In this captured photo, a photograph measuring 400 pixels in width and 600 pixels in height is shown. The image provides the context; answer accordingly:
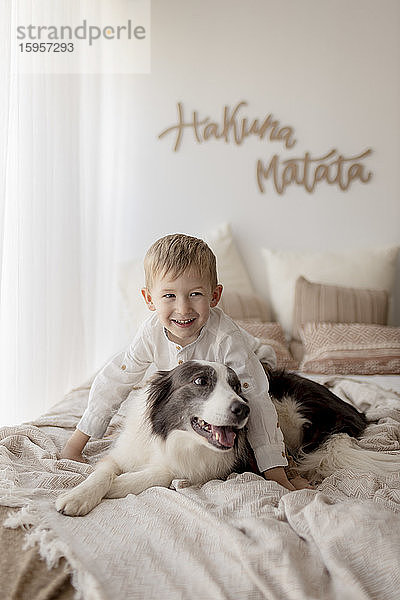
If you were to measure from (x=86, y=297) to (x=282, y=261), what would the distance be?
109 centimetres

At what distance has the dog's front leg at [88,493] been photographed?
1.25 meters

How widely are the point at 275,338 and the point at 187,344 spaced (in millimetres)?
1613

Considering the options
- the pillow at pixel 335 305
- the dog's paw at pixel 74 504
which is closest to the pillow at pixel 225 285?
the pillow at pixel 335 305

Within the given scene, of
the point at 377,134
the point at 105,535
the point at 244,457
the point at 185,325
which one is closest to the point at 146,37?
the point at 377,134

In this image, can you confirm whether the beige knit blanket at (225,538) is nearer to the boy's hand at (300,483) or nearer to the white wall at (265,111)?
the boy's hand at (300,483)

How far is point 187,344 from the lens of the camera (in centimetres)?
162

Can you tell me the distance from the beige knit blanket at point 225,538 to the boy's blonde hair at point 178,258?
48cm

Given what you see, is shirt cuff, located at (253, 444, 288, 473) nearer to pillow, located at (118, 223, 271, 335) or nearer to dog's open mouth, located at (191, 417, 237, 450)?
dog's open mouth, located at (191, 417, 237, 450)

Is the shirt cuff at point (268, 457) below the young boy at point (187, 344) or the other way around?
below

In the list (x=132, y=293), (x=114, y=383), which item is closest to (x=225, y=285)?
(x=132, y=293)

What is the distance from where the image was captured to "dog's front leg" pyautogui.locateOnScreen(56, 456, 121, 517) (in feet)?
4.09

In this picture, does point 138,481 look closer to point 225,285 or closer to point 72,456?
point 72,456

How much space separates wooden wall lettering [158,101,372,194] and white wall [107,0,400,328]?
0.04 m

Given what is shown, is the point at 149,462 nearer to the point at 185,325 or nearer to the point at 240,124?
the point at 185,325
